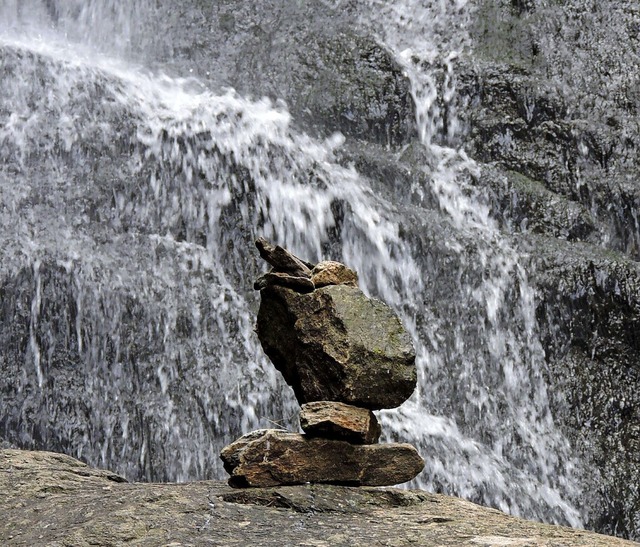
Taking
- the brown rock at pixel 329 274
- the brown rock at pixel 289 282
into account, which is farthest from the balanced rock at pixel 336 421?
the brown rock at pixel 329 274

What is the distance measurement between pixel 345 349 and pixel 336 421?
0.60m

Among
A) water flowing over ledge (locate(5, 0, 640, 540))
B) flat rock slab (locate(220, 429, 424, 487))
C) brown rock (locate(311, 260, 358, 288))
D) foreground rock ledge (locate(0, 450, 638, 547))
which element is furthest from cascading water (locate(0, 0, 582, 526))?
flat rock slab (locate(220, 429, 424, 487))

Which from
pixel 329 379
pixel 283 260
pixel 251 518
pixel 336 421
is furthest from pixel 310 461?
pixel 283 260

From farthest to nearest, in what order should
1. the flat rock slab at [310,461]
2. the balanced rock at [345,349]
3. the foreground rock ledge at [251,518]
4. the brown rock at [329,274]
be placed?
the brown rock at [329,274]
the balanced rock at [345,349]
the flat rock slab at [310,461]
the foreground rock ledge at [251,518]

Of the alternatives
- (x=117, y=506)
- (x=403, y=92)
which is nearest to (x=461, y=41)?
(x=403, y=92)

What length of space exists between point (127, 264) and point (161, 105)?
347 cm

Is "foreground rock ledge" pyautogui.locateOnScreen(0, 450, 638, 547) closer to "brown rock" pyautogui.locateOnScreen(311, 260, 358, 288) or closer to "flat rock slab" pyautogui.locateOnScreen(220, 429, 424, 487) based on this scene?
"flat rock slab" pyautogui.locateOnScreen(220, 429, 424, 487)

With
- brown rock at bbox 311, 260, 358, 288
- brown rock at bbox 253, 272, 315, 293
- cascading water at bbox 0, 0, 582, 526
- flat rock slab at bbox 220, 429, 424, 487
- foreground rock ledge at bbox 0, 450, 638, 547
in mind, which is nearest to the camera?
foreground rock ledge at bbox 0, 450, 638, 547

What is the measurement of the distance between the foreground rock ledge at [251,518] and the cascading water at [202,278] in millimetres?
5537

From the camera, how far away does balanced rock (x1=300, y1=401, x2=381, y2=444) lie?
7453mm

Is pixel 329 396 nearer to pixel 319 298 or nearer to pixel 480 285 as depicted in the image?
pixel 319 298

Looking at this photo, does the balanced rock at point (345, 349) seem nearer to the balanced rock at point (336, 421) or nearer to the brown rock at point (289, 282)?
the brown rock at point (289, 282)

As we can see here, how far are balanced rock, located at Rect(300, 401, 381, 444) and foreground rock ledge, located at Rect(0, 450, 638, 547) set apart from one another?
41 cm

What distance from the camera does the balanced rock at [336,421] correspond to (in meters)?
7.45
